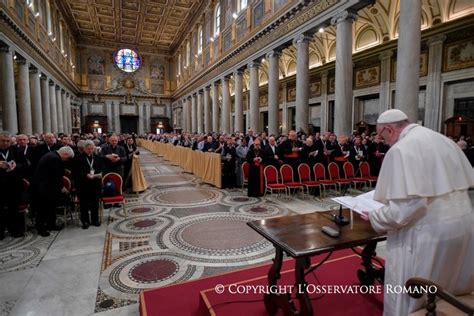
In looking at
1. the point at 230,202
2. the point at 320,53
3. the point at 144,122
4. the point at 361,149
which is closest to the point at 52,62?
the point at 144,122

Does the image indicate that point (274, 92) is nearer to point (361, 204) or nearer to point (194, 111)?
point (361, 204)

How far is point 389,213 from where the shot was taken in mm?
1737

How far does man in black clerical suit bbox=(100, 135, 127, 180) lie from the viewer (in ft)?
21.2

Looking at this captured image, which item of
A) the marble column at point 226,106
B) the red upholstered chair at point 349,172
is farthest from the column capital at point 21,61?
the red upholstered chair at point 349,172

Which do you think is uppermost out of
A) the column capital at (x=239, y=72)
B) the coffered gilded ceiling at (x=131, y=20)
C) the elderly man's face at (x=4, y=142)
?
the coffered gilded ceiling at (x=131, y=20)

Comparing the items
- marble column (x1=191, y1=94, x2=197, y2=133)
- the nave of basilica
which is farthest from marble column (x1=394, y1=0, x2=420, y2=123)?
marble column (x1=191, y1=94, x2=197, y2=133)

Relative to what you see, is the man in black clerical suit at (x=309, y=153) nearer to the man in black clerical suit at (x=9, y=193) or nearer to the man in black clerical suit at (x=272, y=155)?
the man in black clerical suit at (x=272, y=155)

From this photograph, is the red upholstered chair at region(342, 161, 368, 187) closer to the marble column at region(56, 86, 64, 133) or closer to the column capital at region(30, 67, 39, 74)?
the column capital at region(30, 67, 39, 74)

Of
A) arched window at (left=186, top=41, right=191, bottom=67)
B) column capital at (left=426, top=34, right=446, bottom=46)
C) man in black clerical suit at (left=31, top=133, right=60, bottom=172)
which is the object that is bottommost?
man in black clerical suit at (left=31, top=133, right=60, bottom=172)

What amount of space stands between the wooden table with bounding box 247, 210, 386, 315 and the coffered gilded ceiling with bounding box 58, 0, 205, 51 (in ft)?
85.0

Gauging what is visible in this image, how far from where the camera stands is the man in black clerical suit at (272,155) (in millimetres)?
7703

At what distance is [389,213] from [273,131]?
11.1 metres

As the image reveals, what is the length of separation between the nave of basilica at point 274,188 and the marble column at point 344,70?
1.9 inches

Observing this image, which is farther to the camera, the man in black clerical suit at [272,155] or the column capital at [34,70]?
the column capital at [34,70]
